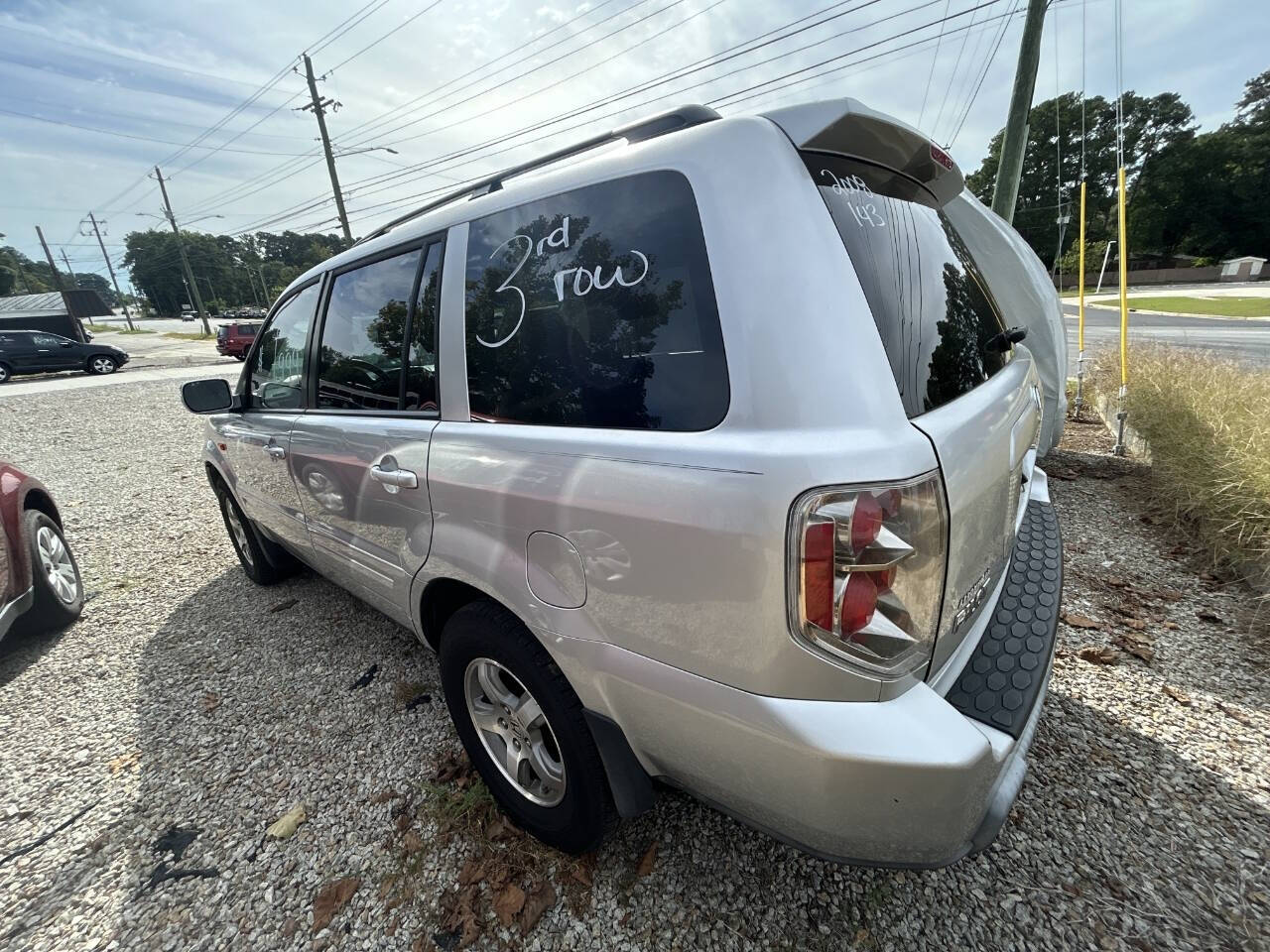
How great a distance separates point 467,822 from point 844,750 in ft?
4.95

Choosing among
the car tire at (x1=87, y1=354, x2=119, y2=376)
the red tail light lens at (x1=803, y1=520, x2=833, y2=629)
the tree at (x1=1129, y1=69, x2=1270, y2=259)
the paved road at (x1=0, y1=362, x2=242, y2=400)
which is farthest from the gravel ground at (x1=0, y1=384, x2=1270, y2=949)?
the tree at (x1=1129, y1=69, x2=1270, y2=259)

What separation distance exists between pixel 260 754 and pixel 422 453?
5.47 feet

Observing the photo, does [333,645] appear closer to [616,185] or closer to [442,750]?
[442,750]

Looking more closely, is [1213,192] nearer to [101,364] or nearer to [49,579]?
[49,579]

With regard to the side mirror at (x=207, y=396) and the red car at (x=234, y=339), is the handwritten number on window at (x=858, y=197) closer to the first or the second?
the side mirror at (x=207, y=396)

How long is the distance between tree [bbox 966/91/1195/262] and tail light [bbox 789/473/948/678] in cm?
5899

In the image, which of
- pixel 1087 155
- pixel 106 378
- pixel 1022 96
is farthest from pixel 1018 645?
pixel 1087 155

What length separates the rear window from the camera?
1239mm

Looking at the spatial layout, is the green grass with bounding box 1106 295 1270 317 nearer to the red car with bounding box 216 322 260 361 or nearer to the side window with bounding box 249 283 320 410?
the side window with bounding box 249 283 320 410

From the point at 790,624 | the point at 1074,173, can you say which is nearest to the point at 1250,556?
the point at 790,624

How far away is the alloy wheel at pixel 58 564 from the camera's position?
331 cm

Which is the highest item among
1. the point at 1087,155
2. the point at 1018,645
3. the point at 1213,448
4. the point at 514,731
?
the point at 1087,155

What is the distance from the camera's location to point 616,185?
4.56ft

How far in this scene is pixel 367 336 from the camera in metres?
2.22
